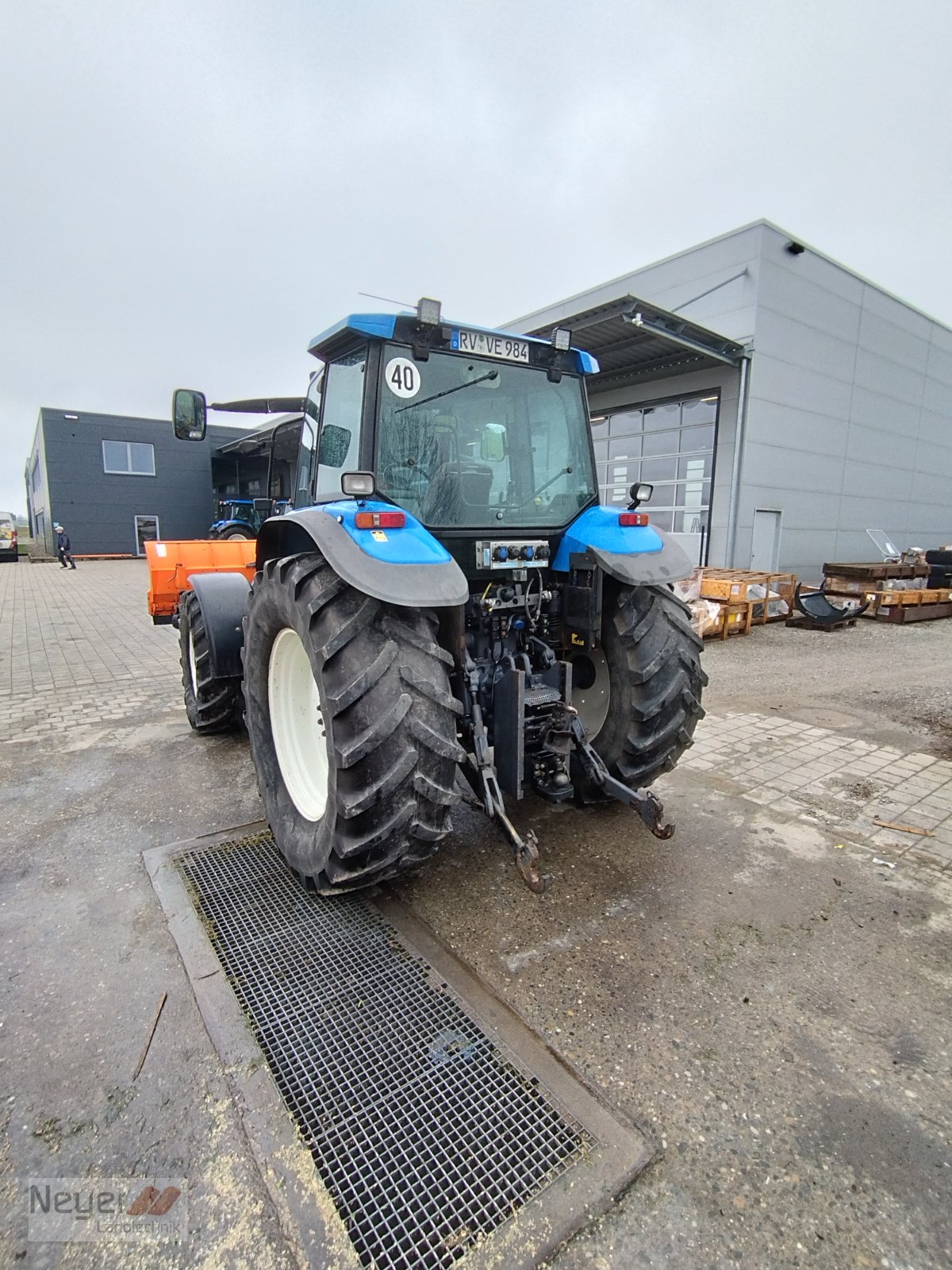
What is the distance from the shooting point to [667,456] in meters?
12.8

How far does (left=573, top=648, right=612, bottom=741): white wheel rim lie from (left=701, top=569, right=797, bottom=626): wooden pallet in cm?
597

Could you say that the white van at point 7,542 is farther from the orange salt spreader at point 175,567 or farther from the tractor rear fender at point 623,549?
the tractor rear fender at point 623,549

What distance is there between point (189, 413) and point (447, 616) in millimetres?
2229

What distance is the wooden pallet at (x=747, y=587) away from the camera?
867cm

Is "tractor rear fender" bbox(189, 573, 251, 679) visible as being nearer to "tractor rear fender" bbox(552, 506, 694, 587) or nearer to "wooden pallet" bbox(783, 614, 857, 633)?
"tractor rear fender" bbox(552, 506, 694, 587)

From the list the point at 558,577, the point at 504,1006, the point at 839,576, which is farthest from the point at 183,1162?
the point at 839,576

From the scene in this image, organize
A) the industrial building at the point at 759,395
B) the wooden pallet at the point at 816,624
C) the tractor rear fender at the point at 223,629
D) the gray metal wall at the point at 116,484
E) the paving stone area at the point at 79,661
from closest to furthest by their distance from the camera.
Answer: the tractor rear fender at the point at 223,629 < the paving stone area at the point at 79,661 < the wooden pallet at the point at 816,624 < the industrial building at the point at 759,395 < the gray metal wall at the point at 116,484

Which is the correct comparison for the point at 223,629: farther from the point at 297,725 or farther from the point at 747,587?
the point at 747,587

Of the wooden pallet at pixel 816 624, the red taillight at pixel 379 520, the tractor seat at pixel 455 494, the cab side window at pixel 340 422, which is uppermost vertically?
the cab side window at pixel 340 422

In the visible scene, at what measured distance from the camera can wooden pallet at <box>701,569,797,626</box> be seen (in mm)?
8672

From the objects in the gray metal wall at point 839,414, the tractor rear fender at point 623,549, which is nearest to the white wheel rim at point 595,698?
the tractor rear fender at point 623,549

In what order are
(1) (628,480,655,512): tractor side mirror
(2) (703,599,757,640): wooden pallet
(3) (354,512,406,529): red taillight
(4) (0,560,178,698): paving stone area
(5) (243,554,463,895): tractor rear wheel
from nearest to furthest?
(5) (243,554,463,895): tractor rear wheel < (3) (354,512,406,529): red taillight < (1) (628,480,655,512): tractor side mirror < (4) (0,560,178,698): paving stone area < (2) (703,599,757,640): wooden pallet

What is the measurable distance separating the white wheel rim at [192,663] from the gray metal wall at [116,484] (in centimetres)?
2256

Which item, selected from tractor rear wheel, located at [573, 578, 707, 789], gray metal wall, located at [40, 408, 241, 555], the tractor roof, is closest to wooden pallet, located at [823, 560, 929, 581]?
tractor rear wheel, located at [573, 578, 707, 789]
